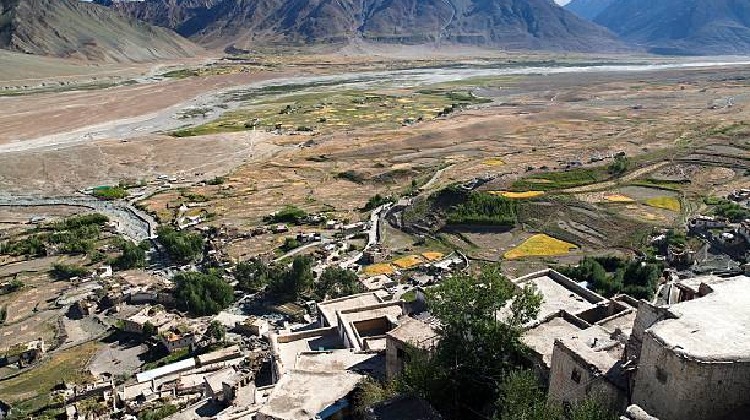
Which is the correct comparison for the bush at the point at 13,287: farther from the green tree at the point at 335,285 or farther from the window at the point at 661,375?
the window at the point at 661,375

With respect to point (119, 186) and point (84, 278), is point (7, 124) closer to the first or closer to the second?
point (119, 186)

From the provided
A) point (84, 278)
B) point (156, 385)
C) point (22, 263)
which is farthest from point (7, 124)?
point (156, 385)

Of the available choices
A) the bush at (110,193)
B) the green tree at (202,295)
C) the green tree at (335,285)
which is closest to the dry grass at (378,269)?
the green tree at (335,285)

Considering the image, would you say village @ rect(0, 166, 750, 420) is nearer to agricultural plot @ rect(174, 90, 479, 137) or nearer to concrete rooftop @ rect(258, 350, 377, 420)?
concrete rooftop @ rect(258, 350, 377, 420)

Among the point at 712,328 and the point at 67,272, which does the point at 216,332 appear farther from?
the point at 712,328

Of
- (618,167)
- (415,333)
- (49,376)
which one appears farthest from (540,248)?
(49,376)

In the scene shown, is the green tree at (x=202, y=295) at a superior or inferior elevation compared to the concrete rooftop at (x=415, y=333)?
inferior
